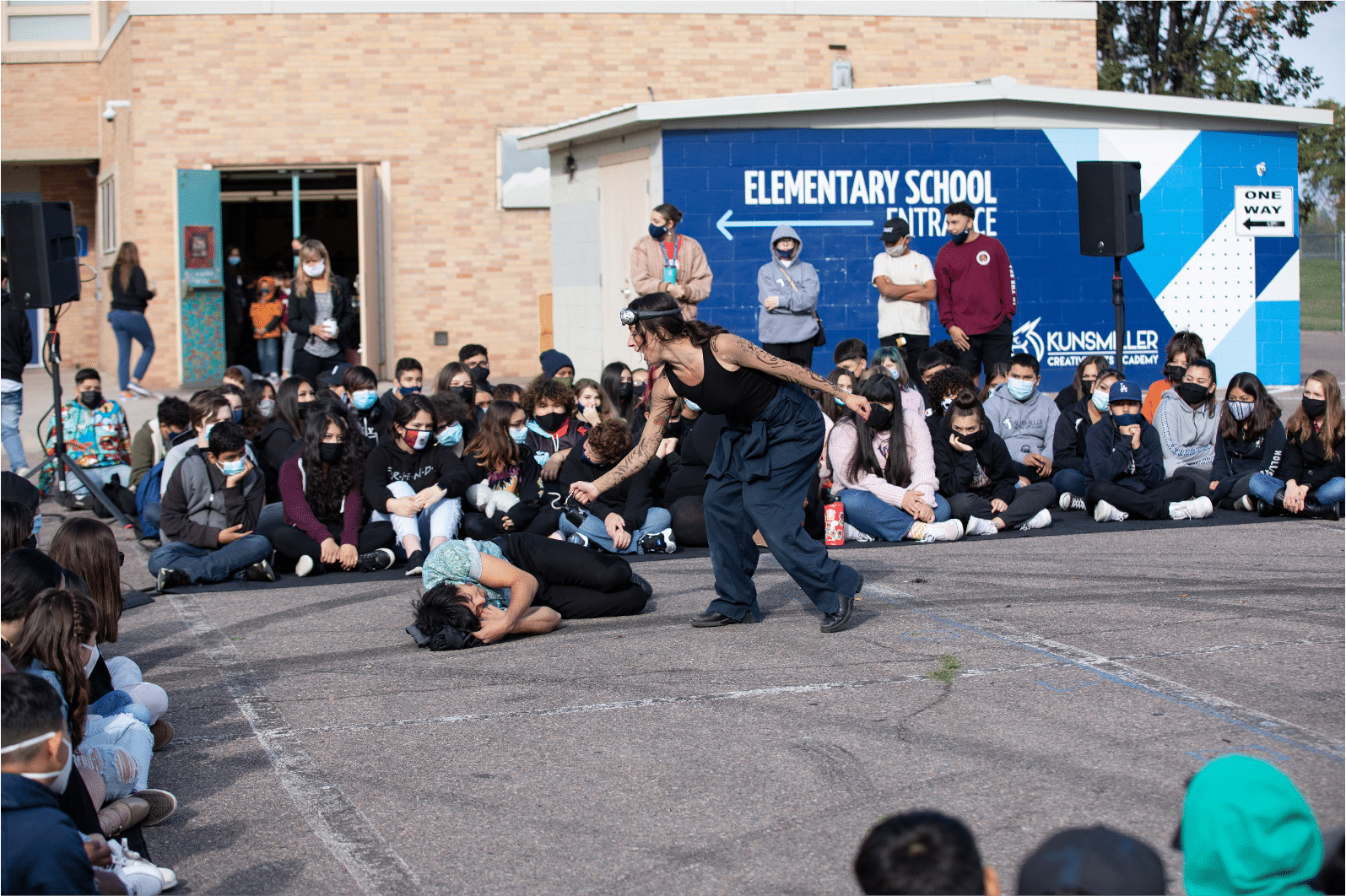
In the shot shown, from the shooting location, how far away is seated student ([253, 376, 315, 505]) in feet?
34.8

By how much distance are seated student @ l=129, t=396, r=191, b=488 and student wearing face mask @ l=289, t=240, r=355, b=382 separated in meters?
2.40

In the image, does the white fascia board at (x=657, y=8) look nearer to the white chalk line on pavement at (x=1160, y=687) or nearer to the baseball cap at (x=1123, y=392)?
the baseball cap at (x=1123, y=392)

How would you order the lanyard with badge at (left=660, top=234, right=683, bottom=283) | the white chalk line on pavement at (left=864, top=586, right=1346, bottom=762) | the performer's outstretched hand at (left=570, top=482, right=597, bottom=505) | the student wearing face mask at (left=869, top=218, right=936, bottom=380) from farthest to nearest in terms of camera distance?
the student wearing face mask at (left=869, top=218, right=936, bottom=380) → the lanyard with badge at (left=660, top=234, right=683, bottom=283) → the performer's outstretched hand at (left=570, top=482, right=597, bottom=505) → the white chalk line on pavement at (left=864, top=586, right=1346, bottom=762)

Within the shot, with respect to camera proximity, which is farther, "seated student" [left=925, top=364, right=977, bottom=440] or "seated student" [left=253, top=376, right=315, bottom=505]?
"seated student" [left=925, top=364, right=977, bottom=440]

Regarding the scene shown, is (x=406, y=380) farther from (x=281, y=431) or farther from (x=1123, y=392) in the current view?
(x=1123, y=392)

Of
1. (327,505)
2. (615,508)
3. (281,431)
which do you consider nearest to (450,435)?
(327,505)

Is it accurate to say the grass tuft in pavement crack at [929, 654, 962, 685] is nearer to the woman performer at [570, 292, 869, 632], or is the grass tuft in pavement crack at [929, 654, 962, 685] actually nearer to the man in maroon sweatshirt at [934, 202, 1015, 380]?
the woman performer at [570, 292, 869, 632]

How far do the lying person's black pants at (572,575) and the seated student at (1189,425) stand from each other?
5.76 metres

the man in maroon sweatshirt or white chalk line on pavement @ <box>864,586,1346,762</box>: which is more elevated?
the man in maroon sweatshirt

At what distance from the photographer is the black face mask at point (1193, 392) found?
37.0 feet

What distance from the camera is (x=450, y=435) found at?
389 inches

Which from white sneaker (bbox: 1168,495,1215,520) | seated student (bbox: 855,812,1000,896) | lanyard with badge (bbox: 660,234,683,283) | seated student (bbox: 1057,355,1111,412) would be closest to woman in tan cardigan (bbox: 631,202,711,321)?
lanyard with badge (bbox: 660,234,683,283)

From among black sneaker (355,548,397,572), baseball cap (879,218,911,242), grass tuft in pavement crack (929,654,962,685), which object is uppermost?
baseball cap (879,218,911,242)

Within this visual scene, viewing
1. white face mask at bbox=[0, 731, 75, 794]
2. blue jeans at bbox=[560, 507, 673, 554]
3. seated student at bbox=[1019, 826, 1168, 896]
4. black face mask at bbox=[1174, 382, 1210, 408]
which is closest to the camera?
seated student at bbox=[1019, 826, 1168, 896]
